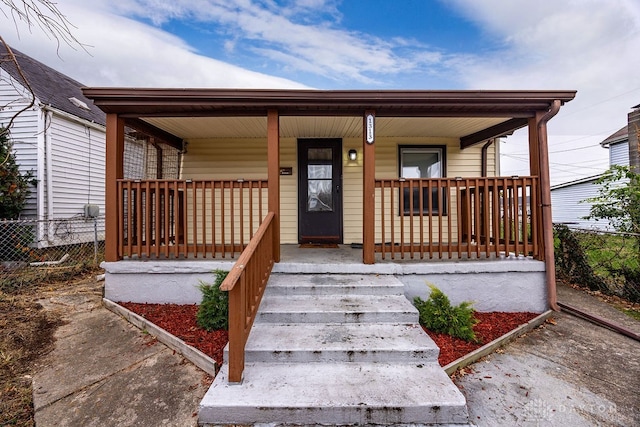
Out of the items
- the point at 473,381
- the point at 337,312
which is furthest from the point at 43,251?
the point at 473,381

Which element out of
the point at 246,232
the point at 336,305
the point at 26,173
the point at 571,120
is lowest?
the point at 336,305

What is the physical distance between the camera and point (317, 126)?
4.86m

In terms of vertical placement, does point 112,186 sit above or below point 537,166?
below

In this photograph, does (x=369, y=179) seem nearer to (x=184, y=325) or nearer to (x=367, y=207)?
(x=367, y=207)

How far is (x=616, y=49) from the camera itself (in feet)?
40.7

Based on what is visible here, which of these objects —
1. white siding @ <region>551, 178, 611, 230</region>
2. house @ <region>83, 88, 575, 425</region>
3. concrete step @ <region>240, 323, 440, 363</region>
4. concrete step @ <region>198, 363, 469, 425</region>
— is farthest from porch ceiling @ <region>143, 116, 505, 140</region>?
white siding @ <region>551, 178, 611, 230</region>

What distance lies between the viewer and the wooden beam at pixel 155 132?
4071mm

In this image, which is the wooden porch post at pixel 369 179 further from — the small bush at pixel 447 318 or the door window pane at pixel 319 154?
the door window pane at pixel 319 154

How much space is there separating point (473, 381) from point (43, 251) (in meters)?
8.78

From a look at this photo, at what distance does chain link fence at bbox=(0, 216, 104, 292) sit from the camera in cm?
484

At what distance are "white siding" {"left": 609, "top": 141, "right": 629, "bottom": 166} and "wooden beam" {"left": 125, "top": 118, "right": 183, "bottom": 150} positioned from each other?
1710 cm

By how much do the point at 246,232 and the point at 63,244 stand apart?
588cm

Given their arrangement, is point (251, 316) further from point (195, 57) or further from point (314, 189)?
point (195, 57)

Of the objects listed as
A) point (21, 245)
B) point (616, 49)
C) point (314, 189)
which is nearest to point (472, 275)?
point (314, 189)
